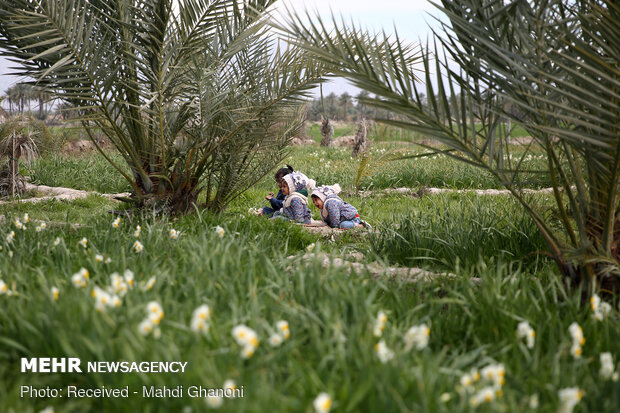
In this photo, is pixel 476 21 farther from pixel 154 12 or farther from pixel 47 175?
pixel 47 175

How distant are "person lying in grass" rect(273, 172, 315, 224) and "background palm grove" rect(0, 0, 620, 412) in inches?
30.7

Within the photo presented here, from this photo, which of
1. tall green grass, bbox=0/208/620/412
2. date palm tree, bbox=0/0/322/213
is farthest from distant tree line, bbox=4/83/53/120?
tall green grass, bbox=0/208/620/412

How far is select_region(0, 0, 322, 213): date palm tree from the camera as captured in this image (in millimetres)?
3629

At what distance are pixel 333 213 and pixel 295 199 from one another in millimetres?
455

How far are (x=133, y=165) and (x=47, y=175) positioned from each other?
14.9ft

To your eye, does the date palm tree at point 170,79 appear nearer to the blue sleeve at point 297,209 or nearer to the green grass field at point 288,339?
the blue sleeve at point 297,209

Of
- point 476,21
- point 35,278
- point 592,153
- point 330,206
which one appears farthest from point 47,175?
point 592,153

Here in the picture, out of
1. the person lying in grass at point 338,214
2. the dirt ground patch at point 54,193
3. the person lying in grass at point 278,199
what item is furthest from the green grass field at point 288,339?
the dirt ground patch at point 54,193

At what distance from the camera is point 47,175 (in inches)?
311

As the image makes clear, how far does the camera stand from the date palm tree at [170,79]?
363 cm

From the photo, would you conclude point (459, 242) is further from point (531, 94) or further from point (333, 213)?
point (333, 213)

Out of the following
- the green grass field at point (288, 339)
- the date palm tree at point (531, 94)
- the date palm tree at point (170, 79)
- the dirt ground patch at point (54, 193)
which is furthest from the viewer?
the dirt ground patch at point (54, 193)

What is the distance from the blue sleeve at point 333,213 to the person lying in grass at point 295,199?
28cm

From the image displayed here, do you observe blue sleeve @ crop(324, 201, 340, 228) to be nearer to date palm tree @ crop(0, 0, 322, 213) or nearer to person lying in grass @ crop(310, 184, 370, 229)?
person lying in grass @ crop(310, 184, 370, 229)
